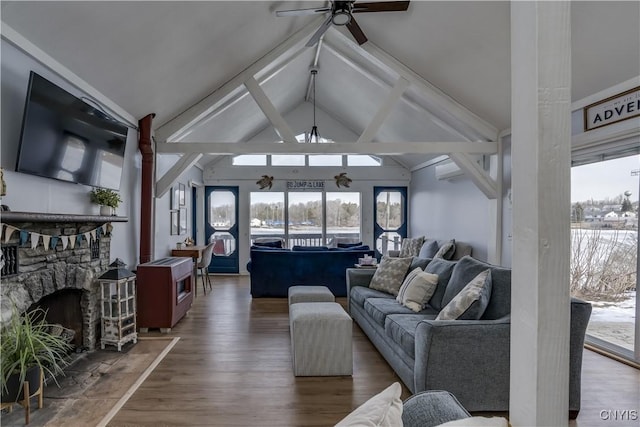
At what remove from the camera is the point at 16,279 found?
2.39 m

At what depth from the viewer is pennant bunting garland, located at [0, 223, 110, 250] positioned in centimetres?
225

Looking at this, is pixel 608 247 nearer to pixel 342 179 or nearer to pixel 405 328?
pixel 405 328

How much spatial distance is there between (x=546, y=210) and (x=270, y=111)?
4393 millimetres

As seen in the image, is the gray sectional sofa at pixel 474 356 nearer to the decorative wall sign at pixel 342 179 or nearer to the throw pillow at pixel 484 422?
the throw pillow at pixel 484 422

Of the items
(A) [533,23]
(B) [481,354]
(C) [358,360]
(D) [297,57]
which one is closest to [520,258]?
(A) [533,23]

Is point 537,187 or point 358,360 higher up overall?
point 537,187

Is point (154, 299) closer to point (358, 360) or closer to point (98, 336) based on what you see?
point (98, 336)

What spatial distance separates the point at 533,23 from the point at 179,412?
2.75 meters

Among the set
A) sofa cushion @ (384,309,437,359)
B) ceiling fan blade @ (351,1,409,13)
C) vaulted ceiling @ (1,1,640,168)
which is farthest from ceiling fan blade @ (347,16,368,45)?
sofa cushion @ (384,309,437,359)

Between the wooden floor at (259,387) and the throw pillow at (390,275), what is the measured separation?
587 mm

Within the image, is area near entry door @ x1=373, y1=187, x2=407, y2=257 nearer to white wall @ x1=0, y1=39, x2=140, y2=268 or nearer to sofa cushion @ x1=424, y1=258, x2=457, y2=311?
sofa cushion @ x1=424, y1=258, x2=457, y2=311

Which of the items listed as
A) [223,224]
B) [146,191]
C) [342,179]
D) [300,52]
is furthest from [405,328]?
[223,224]

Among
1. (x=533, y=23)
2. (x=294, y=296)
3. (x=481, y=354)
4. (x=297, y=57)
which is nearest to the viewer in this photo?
(x=533, y=23)

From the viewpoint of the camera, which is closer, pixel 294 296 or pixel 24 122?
pixel 24 122
